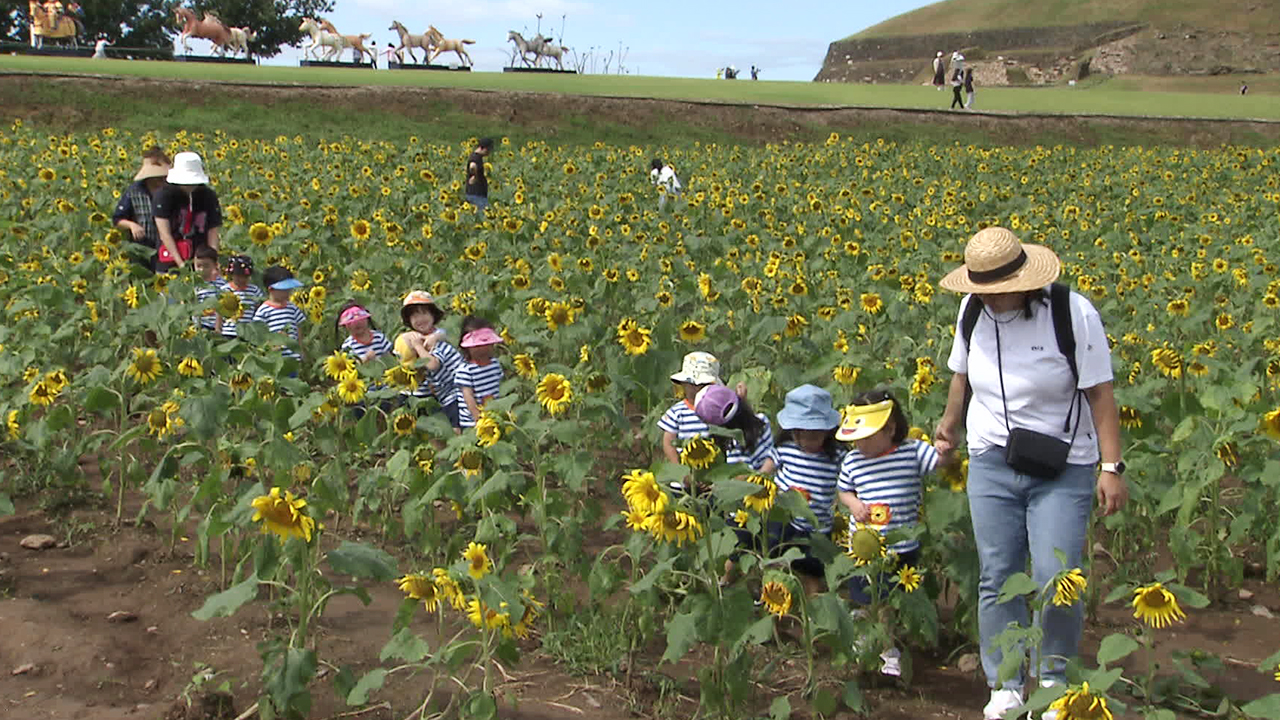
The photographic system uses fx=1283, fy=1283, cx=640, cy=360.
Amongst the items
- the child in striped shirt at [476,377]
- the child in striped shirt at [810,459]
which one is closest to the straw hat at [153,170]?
the child in striped shirt at [476,377]

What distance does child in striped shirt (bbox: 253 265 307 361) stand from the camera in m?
6.33

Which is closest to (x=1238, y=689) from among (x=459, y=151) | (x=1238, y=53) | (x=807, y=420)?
(x=807, y=420)

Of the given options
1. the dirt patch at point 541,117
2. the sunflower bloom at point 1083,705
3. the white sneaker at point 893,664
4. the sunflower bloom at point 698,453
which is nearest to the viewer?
the sunflower bloom at point 1083,705

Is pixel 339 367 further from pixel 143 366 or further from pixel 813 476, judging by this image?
pixel 813 476

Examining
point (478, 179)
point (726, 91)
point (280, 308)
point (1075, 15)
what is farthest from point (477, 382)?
point (1075, 15)

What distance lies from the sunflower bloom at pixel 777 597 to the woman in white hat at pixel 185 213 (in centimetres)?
521

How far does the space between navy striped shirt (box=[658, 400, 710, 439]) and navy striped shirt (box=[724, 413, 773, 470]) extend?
13 cm

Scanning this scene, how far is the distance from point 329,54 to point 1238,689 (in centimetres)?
4510

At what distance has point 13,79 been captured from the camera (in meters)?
24.6

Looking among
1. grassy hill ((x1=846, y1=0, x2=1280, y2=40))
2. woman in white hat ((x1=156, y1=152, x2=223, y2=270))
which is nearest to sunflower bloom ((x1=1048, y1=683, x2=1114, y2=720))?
woman in white hat ((x1=156, y1=152, x2=223, y2=270))

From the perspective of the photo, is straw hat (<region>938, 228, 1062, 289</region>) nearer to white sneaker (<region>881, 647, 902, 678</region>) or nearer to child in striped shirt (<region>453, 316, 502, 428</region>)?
white sneaker (<region>881, 647, 902, 678</region>)

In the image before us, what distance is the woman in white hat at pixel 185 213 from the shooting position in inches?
296

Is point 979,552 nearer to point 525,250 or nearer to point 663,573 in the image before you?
point 663,573

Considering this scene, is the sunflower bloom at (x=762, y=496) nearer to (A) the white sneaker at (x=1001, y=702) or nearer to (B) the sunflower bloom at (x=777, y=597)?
(B) the sunflower bloom at (x=777, y=597)
